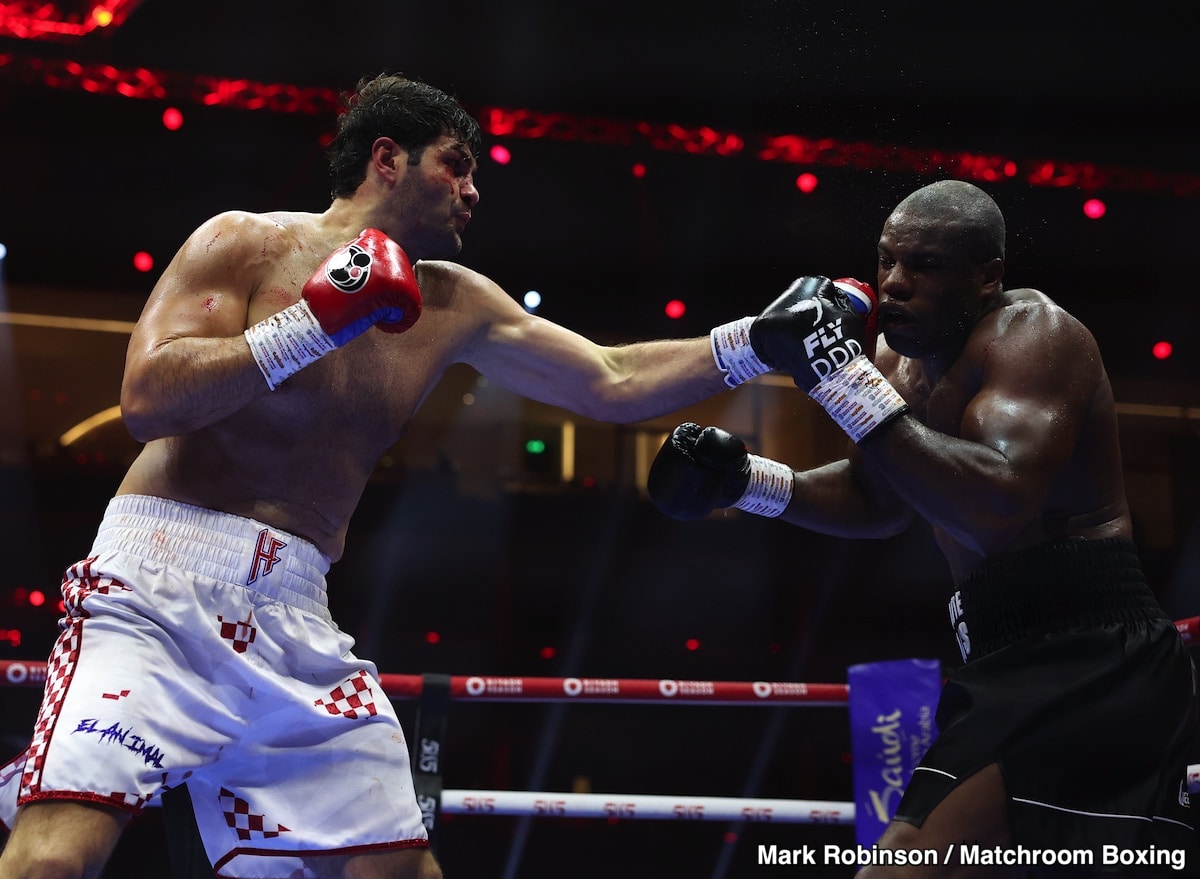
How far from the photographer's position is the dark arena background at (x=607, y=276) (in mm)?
6219

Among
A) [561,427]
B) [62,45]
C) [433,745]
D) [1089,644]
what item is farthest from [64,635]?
[561,427]

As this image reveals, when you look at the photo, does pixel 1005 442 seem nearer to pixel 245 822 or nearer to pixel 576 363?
pixel 576 363

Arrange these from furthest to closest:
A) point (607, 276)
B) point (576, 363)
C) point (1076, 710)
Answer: point (607, 276) < point (576, 363) < point (1076, 710)

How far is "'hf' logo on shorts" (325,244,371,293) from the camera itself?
80.4 inches

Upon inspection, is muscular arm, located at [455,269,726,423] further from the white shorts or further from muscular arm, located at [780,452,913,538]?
the white shorts

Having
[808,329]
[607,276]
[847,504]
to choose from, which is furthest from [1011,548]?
[607,276]

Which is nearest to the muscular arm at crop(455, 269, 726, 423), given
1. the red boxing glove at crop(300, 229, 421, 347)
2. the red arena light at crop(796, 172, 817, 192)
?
the red boxing glove at crop(300, 229, 421, 347)

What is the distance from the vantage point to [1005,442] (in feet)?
6.61

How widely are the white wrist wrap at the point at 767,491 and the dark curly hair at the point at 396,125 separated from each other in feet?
3.12

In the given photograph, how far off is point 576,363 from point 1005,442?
39.4 inches

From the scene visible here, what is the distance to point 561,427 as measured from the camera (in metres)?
9.45

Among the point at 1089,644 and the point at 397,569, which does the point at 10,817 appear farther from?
the point at 397,569

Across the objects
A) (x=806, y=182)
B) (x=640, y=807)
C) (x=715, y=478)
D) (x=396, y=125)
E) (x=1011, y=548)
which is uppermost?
(x=806, y=182)

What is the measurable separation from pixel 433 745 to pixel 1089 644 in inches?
62.9
